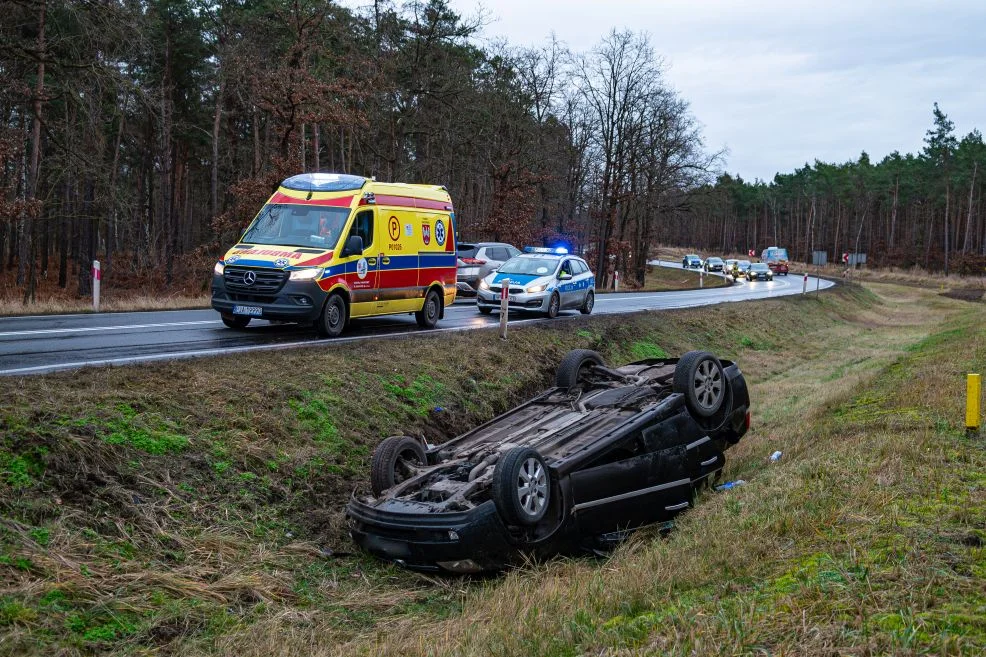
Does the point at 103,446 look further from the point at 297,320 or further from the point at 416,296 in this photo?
the point at 416,296

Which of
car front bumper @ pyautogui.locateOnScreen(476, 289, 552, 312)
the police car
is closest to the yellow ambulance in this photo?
car front bumper @ pyautogui.locateOnScreen(476, 289, 552, 312)

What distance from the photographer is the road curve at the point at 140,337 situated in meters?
9.71

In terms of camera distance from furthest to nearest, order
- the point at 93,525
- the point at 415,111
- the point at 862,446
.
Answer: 1. the point at 415,111
2. the point at 862,446
3. the point at 93,525

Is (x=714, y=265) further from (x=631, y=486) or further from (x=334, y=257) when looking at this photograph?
(x=631, y=486)

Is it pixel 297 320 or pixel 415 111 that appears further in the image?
pixel 415 111

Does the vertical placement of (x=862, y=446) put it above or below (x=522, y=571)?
above

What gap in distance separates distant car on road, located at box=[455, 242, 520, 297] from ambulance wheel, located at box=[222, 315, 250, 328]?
12649mm

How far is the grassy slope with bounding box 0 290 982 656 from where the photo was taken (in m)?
4.69

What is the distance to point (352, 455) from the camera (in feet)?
29.0

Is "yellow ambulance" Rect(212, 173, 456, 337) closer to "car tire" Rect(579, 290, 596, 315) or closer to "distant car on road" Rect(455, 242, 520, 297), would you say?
"car tire" Rect(579, 290, 596, 315)

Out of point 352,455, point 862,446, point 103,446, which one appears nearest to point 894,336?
point 862,446

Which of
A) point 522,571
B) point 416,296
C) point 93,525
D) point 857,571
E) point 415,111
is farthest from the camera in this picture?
point 415,111

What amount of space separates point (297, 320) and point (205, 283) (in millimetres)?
22728

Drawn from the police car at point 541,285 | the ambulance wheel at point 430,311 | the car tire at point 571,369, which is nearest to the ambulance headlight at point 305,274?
the ambulance wheel at point 430,311
